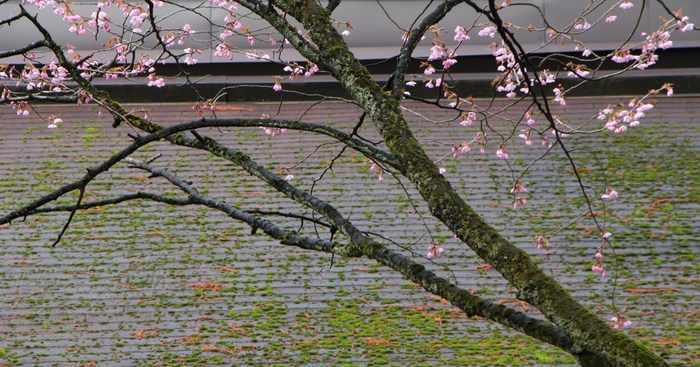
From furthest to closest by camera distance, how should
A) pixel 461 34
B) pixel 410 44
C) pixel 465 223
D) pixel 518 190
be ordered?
pixel 461 34
pixel 518 190
pixel 410 44
pixel 465 223

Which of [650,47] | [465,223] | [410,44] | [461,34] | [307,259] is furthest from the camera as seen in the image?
[307,259]

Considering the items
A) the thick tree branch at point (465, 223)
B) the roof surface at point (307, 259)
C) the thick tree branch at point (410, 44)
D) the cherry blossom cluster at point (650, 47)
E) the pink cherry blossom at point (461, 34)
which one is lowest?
the roof surface at point (307, 259)

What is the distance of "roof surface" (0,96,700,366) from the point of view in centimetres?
691

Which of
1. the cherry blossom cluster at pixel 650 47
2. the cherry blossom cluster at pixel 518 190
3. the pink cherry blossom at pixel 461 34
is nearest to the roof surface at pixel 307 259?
the cherry blossom cluster at pixel 518 190

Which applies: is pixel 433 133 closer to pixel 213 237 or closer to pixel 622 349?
pixel 213 237

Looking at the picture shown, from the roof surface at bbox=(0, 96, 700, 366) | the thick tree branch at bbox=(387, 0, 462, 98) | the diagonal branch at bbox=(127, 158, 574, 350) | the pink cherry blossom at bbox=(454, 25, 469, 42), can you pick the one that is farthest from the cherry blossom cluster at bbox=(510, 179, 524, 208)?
the diagonal branch at bbox=(127, 158, 574, 350)

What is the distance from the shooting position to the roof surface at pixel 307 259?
22.7ft

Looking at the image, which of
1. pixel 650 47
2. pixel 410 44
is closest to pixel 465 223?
pixel 410 44

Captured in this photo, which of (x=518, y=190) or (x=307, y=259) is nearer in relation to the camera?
(x=518, y=190)

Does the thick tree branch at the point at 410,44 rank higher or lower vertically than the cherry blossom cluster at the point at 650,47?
lower

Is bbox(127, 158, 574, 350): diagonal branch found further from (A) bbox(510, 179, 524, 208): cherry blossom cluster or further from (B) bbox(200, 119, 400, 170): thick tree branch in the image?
(A) bbox(510, 179, 524, 208): cherry blossom cluster

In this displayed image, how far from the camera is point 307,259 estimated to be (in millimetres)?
8359

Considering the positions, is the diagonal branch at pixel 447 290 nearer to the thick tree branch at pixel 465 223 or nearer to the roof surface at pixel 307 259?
the thick tree branch at pixel 465 223

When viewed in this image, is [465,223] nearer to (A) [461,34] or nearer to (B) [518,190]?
(B) [518,190]
